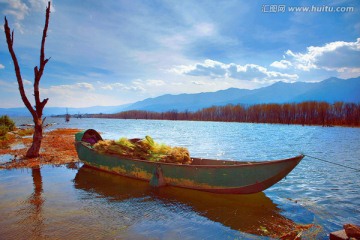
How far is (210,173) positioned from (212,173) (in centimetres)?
8

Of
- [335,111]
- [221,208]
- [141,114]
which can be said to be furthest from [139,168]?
[141,114]

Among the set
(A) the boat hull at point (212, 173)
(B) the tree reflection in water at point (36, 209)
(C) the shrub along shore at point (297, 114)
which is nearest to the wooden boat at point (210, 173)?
(A) the boat hull at point (212, 173)

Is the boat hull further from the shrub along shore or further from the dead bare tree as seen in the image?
the shrub along shore

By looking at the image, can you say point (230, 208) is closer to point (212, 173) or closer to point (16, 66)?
point (212, 173)

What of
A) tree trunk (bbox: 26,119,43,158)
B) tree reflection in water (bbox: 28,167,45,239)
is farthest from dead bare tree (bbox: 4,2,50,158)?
tree reflection in water (bbox: 28,167,45,239)

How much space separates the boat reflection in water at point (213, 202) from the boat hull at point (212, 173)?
0.37 meters

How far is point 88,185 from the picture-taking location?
35.4 feet

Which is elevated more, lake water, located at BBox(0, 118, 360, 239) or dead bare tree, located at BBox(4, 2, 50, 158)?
dead bare tree, located at BBox(4, 2, 50, 158)

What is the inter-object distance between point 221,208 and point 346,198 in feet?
A: 17.9

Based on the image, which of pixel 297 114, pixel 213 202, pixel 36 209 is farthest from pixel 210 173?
pixel 297 114

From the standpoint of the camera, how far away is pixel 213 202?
351 inches

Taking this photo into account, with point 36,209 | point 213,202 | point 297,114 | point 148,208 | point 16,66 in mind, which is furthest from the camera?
point 297,114

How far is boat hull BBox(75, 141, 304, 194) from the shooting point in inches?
317

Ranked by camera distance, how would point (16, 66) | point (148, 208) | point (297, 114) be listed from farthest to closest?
point (297, 114), point (16, 66), point (148, 208)
